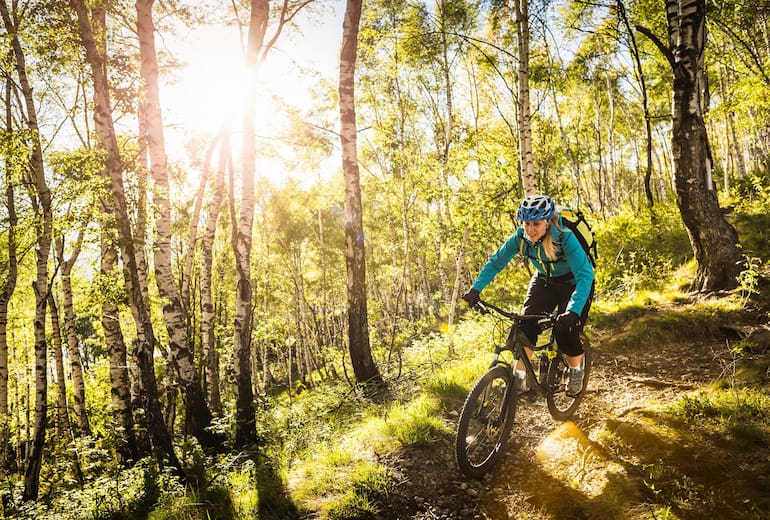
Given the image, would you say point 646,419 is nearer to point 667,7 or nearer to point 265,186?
point 667,7

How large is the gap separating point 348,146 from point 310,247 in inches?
863

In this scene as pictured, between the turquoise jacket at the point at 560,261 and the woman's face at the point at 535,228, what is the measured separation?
115 millimetres

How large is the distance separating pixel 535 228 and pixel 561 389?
7.11ft

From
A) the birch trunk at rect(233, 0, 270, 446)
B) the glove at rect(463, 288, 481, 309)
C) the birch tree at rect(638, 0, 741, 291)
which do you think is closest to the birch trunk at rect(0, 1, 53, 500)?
the birch trunk at rect(233, 0, 270, 446)

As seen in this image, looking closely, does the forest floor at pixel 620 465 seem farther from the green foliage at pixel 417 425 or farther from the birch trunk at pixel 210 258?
the birch trunk at pixel 210 258

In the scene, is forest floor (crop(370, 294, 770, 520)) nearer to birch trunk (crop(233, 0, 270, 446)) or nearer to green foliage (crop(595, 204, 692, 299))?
green foliage (crop(595, 204, 692, 299))

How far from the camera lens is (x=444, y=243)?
10.8 meters

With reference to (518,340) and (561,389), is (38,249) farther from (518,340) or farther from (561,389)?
(561,389)

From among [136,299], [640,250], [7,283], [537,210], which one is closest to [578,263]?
[537,210]

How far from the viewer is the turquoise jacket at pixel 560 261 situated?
12.4 ft

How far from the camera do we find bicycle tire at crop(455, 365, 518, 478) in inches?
145

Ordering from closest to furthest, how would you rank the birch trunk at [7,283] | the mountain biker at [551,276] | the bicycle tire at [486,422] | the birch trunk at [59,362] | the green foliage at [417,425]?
the bicycle tire at [486,422] < the mountain biker at [551,276] < the green foliage at [417,425] < the birch trunk at [7,283] < the birch trunk at [59,362]

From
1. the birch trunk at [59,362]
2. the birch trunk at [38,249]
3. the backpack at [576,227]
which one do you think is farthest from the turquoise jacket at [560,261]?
the birch trunk at [59,362]

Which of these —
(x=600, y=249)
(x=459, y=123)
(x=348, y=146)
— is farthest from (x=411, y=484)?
(x=459, y=123)
